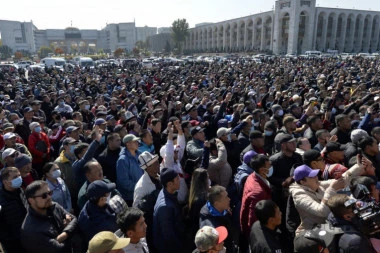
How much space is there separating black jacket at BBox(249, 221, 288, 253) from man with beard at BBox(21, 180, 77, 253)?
1746 mm

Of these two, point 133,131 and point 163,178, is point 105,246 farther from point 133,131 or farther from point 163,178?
point 133,131

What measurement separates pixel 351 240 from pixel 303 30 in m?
72.2

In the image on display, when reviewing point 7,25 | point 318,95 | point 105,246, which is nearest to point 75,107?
point 318,95

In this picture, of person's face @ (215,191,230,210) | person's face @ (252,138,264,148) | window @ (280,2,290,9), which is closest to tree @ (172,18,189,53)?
window @ (280,2,290,9)

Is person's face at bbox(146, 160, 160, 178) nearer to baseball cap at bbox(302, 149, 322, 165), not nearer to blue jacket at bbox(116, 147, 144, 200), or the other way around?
blue jacket at bbox(116, 147, 144, 200)

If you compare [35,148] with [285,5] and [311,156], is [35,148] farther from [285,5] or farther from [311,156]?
[285,5]

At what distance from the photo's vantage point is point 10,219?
3311mm

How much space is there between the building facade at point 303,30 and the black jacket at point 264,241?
67356mm

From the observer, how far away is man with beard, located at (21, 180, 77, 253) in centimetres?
285

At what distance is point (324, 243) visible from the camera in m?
2.44

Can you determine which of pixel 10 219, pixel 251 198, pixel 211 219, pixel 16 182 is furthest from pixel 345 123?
pixel 10 219

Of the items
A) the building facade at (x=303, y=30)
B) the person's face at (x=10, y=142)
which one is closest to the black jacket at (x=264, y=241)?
the person's face at (x=10, y=142)

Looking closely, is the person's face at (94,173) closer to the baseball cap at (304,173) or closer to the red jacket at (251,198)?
the red jacket at (251,198)

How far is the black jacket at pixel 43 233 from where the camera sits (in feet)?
9.32
